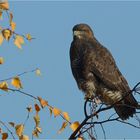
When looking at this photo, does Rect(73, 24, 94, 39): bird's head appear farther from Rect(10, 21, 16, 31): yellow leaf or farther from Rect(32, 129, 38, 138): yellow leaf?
Rect(32, 129, 38, 138): yellow leaf

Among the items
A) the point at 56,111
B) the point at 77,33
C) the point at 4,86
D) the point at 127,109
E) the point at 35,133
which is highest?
the point at 77,33

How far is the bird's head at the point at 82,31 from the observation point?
25.5 ft

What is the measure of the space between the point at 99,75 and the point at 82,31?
1183mm

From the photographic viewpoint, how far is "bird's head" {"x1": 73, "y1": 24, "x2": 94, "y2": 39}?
7.76 meters

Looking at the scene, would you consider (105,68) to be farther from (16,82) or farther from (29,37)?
(16,82)

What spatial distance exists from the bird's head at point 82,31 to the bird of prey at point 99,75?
220mm

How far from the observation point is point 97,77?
273 inches

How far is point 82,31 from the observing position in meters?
7.87

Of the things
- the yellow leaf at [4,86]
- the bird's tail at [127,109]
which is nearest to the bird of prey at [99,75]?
the bird's tail at [127,109]

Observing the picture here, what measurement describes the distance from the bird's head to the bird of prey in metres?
0.22

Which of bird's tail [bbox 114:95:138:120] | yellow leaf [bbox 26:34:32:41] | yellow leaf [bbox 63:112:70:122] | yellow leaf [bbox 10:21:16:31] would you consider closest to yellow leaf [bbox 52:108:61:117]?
yellow leaf [bbox 63:112:70:122]

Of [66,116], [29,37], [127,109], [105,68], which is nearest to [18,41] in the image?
[29,37]

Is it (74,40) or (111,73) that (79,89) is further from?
(74,40)

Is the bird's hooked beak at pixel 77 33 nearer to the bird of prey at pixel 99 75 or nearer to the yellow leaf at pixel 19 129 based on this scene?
the bird of prey at pixel 99 75
